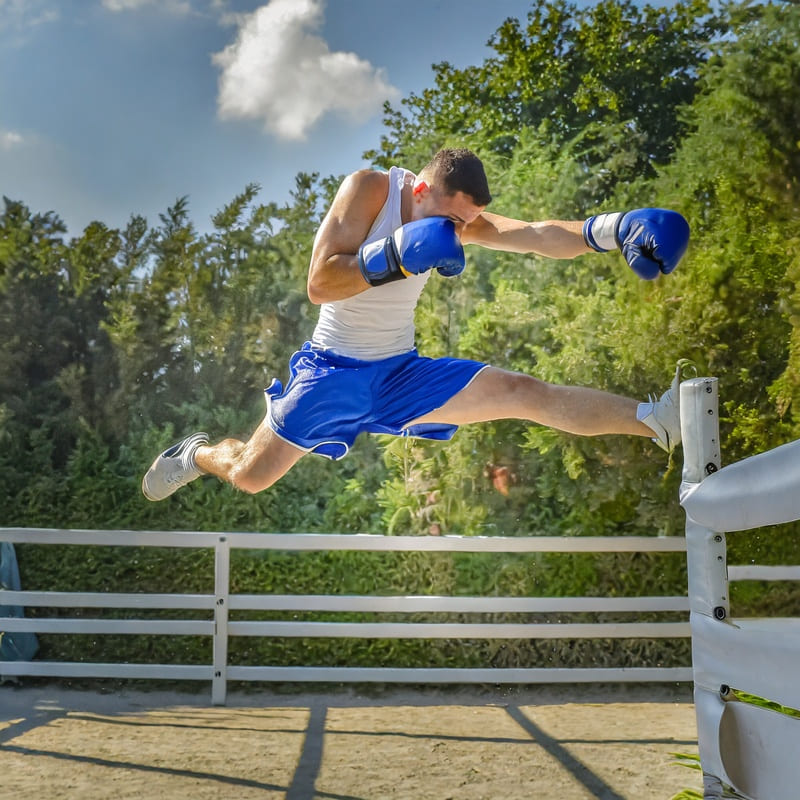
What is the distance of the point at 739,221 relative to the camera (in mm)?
4230

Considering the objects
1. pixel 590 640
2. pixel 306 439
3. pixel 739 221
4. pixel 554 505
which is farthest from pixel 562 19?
pixel 306 439

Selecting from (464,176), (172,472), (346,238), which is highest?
(464,176)

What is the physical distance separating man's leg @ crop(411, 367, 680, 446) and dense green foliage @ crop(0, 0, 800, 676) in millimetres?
1881

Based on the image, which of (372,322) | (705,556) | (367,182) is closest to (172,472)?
(372,322)

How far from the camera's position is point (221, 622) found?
4.44 m

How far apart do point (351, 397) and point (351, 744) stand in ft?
5.69

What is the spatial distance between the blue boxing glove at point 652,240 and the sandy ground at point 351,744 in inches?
66.9

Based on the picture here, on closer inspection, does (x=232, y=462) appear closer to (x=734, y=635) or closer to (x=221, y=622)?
(x=734, y=635)

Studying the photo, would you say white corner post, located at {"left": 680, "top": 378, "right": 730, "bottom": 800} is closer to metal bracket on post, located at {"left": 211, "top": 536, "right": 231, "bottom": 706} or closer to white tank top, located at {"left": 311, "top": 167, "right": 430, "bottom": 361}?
white tank top, located at {"left": 311, "top": 167, "right": 430, "bottom": 361}

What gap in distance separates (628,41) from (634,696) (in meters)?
4.14

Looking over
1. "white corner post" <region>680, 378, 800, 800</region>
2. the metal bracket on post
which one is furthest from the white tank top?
the metal bracket on post

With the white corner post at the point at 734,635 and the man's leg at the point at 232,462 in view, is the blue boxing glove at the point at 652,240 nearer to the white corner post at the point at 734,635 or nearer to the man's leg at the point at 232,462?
the white corner post at the point at 734,635

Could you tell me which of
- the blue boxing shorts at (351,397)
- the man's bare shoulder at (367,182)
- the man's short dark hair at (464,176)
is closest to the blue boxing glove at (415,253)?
the man's short dark hair at (464,176)

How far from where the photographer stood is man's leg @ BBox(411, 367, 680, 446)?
227 centimetres
